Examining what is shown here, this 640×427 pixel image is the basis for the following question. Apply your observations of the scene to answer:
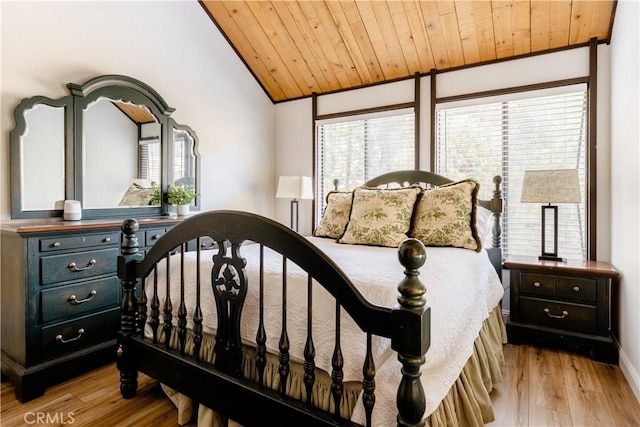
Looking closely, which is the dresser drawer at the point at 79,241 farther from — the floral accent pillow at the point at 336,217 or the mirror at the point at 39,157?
the floral accent pillow at the point at 336,217

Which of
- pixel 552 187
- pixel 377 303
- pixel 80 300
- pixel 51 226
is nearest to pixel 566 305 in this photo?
pixel 552 187

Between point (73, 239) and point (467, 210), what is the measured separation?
250 cm

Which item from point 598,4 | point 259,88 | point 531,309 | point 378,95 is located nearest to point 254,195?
point 259,88

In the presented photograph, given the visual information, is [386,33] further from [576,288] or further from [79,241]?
[79,241]

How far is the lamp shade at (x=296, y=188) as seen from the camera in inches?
146

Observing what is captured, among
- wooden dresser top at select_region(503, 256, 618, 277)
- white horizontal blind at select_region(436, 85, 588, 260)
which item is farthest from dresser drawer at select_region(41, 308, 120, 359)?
white horizontal blind at select_region(436, 85, 588, 260)

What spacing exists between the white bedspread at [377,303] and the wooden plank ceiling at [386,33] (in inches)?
83.7

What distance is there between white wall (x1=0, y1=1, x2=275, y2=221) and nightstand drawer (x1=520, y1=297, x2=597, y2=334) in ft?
9.52

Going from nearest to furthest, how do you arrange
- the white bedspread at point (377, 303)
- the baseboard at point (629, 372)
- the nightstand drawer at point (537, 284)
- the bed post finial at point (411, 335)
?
1. the bed post finial at point (411, 335)
2. the white bedspread at point (377, 303)
3. the baseboard at point (629, 372)
4. the nightstand drawer at point (537, 284)

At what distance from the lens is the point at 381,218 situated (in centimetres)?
244

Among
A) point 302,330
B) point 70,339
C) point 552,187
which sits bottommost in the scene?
point 70,339

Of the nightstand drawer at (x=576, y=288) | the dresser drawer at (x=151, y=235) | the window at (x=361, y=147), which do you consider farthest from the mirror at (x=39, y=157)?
the nightstand drawer at (x=576, y=288)

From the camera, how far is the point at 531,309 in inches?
101

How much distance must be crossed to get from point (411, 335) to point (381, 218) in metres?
1.49
